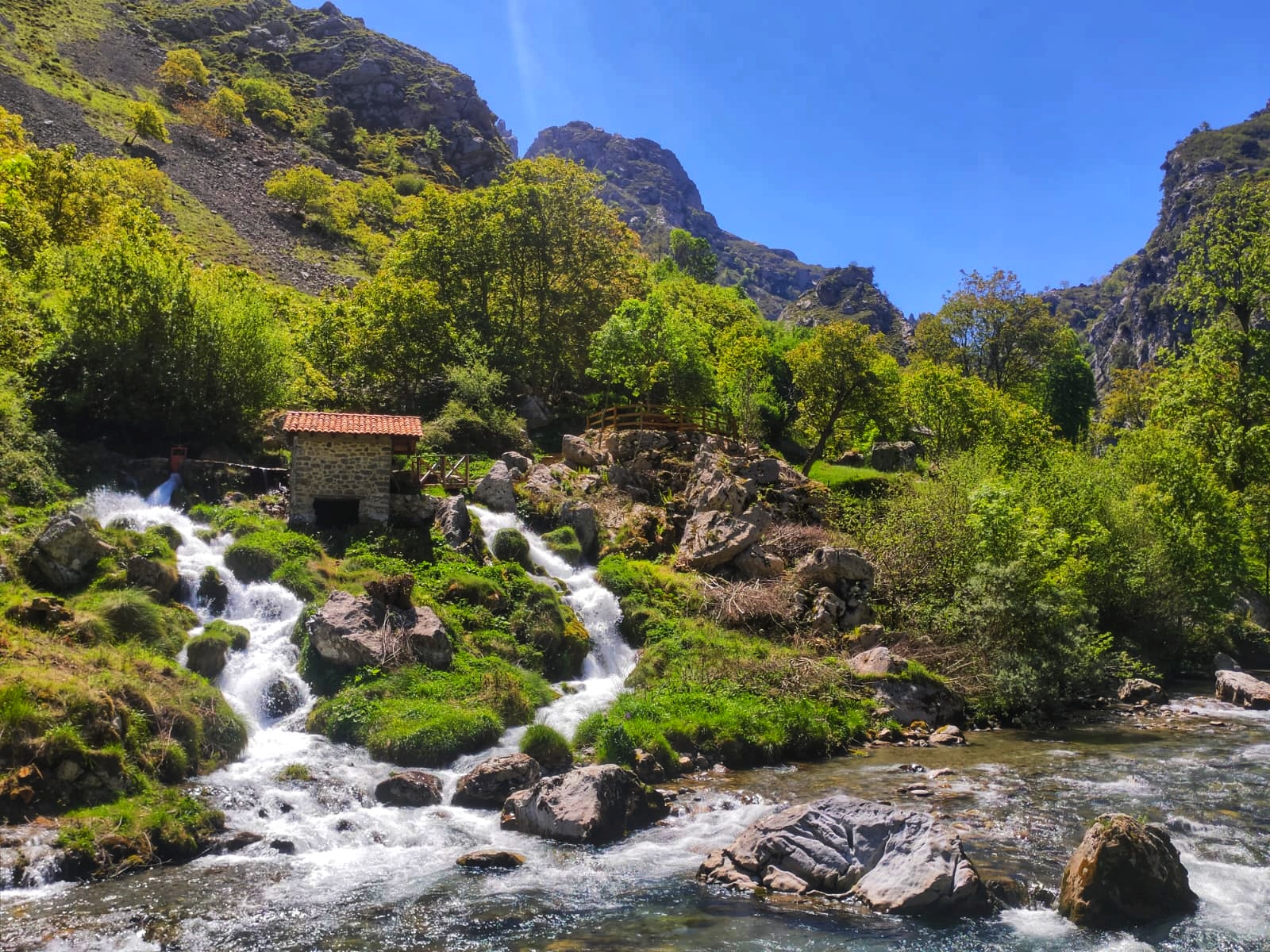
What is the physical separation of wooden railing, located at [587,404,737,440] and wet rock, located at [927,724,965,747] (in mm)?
20165

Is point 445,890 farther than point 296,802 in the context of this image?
No

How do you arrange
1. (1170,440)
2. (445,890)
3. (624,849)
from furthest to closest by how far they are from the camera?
1. (1170,440)
2. (624,849)
3. (445,890)

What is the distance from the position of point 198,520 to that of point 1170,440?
113ft

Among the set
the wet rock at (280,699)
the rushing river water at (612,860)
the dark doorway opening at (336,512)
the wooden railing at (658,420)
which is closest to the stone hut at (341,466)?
the dark doorway opening at (336,512)

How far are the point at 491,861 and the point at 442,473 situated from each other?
20.1 m

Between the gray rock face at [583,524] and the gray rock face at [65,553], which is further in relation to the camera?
the gray rock face at [583,524]

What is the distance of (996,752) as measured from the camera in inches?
772

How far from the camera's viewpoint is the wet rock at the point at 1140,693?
84.8ft

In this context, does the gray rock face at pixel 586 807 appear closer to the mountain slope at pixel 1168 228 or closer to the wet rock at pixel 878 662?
the wet rock at pixel 878 662

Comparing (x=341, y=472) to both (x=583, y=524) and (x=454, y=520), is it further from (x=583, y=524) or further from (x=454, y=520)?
(x=583, y=524)

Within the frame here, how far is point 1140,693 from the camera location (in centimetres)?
2598

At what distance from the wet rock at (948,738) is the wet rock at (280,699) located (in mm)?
14864

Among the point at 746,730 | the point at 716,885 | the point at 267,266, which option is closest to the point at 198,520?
the point at 746,730

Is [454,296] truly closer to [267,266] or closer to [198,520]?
[198,520]
